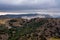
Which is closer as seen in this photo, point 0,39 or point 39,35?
point 39,35

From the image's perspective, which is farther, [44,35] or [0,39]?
[0,39]

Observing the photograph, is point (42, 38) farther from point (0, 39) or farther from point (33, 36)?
point (0, 39)

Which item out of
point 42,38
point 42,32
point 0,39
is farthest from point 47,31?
point 0,39

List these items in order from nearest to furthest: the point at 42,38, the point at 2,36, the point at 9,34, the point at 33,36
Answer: the point at 42,38
the point at 33,36
the point at 2,36
the point at 9,34

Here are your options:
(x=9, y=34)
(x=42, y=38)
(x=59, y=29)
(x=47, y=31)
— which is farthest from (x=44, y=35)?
(x=9, y=34)

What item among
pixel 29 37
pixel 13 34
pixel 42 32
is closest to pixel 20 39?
pixel 29 37

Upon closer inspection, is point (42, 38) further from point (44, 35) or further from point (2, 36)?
point (2, 36)

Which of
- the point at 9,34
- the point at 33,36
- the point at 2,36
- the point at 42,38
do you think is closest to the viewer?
the point at 42,38

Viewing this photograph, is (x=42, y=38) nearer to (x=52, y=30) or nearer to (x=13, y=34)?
(x=52, y=30)
